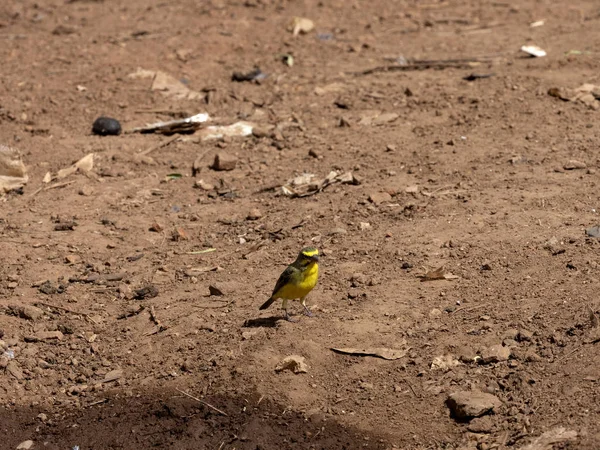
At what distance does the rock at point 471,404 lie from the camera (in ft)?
18.7

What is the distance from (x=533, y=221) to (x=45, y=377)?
4.08 metres

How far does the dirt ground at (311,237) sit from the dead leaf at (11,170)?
0.45 feet

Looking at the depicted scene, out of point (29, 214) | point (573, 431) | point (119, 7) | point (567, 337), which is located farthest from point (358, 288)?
point (119, 7)

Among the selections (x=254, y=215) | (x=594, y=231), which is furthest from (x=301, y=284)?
(x=594, y=231)

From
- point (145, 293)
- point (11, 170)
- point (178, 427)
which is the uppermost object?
point (11, 170)

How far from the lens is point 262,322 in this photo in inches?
269

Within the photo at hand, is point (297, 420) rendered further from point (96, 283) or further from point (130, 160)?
point (130, 160)

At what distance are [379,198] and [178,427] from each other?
315 centimetres

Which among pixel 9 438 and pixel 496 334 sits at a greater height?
pixel 496 334

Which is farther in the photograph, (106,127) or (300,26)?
(300,26)

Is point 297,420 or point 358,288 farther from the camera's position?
point 358,288

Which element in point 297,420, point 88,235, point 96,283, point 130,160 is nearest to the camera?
point 297,420

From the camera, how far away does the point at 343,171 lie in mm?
8938

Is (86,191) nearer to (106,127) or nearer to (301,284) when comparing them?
(106,127)
